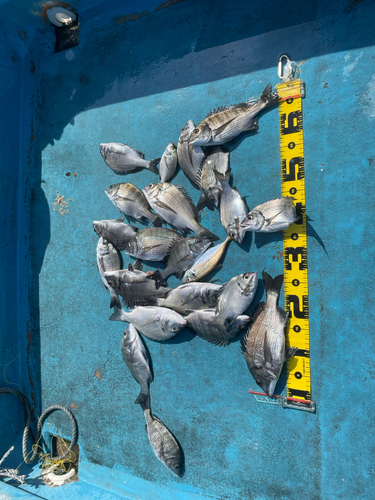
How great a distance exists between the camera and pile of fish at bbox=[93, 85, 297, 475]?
2.45 m

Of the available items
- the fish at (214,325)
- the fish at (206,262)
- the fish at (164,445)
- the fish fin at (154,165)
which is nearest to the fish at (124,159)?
the fish fin at (154,165)

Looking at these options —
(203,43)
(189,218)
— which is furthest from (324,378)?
(203,43)

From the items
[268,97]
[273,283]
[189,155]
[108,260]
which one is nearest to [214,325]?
[273,283]

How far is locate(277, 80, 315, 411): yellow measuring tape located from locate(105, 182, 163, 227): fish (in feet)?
3.54

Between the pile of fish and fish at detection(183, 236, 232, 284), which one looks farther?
fish at detection(183, 236, 232, 284)

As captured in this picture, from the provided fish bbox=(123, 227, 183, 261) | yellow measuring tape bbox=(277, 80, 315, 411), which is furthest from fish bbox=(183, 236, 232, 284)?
yellow measuring tape bbox=(277, 80, 315, 411)

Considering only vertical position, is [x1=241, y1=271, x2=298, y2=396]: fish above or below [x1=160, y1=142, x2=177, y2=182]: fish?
below

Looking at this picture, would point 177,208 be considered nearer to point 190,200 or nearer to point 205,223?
point 190,200

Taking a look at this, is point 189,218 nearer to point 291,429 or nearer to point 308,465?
point 291,429

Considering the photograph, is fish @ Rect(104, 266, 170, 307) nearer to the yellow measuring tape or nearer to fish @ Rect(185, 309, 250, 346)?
fish @ Rect(185, 309, 250, 346)

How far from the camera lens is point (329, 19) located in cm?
237

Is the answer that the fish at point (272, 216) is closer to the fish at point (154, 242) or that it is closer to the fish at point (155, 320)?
the fish at point (154, 242)

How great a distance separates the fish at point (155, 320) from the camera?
8.75ft

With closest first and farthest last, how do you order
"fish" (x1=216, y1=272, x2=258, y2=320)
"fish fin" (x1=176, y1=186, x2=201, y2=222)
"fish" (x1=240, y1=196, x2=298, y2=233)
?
1. "fish" (x1=240, y1=196, x2=298, y2=233)
2. "fish" (x1=216, y1=272, x2=258, y2=320)
3. "fish fin" (x1=176, y1=186, x2=201, y2=222)
